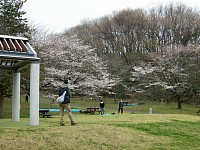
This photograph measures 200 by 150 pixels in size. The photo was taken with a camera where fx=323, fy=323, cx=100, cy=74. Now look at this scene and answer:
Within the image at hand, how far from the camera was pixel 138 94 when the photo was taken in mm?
48062

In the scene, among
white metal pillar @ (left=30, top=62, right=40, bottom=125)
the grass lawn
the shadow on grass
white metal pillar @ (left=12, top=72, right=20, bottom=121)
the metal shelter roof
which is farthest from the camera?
white metal pillar @ (left=12, top=72, right=20, bottom=121)

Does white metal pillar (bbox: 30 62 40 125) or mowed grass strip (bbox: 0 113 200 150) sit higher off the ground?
white metal pillar (bbox: 30 62 40 125)

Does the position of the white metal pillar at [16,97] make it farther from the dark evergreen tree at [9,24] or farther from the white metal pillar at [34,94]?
the dark evergreen tree at [9,24]

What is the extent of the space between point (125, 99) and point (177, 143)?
3856cm

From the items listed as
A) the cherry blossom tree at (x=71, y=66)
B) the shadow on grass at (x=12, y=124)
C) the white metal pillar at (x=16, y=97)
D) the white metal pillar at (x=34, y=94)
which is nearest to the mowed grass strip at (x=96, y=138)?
the shadow on grass at (x=12, y=124)

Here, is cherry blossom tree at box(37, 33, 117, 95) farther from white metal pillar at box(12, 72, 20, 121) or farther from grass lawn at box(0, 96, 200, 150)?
grass lawn at box(0, 96, 200, 150)

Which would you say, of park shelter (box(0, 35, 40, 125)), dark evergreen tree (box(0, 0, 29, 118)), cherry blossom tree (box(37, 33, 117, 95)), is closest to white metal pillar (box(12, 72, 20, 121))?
park shelter (box(0, 35, 40, 125))

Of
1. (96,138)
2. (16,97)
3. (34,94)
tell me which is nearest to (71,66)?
(16,97)

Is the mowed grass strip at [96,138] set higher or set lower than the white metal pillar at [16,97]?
lower

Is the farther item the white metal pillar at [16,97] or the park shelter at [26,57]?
the white metal pillar at [16,97]

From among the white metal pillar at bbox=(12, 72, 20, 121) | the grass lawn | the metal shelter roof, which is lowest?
the grass lawn

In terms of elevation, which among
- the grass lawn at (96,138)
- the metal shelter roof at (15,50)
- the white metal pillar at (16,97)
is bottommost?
the grass lawn at (96,138)

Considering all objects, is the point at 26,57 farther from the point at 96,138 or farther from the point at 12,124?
the point at 96,138

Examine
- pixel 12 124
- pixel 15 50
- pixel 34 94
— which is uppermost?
pixel 15 50
